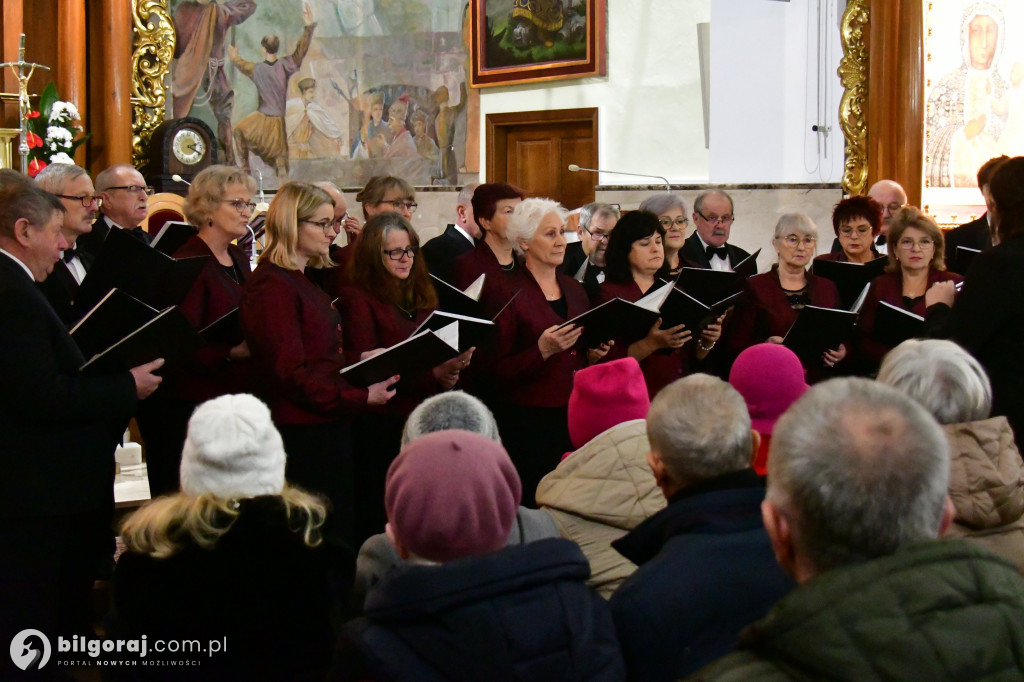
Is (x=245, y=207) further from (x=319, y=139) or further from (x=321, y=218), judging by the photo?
(x=319, y=139)

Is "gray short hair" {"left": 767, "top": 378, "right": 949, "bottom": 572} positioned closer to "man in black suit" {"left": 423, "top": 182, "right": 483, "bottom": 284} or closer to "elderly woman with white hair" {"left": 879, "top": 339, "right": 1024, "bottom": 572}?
"elderly woman with white hair" {"left": 879, "top": 339, "right": 1024, "bottom": 572}

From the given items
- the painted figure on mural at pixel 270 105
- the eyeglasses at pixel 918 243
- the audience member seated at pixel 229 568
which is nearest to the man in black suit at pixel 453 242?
the eyeglasses at pixel 918 243

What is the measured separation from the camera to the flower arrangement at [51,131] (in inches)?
312

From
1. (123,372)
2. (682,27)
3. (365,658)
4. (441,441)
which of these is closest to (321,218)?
(123,372)

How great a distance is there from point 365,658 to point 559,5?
33.8ft

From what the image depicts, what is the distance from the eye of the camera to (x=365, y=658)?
1632 millimetres

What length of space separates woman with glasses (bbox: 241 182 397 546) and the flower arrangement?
464 centimetres

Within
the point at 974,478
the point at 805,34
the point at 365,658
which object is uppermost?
the point at 805,34

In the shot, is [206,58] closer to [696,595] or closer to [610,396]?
[610,396]

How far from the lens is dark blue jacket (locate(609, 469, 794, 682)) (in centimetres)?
183

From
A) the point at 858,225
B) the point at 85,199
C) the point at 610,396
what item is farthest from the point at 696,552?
the point at 858,225

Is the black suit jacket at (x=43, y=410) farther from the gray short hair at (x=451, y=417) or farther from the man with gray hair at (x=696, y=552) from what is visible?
the man with gray hair at (x=696, y=552)

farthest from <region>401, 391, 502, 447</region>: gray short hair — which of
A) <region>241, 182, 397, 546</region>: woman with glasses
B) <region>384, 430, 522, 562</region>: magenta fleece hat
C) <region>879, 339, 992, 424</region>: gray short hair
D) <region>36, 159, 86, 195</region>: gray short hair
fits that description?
<region>36, 159, 86, 195</region>: gray short hair

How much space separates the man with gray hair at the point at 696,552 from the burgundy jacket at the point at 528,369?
234 cm
